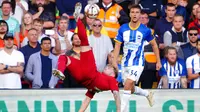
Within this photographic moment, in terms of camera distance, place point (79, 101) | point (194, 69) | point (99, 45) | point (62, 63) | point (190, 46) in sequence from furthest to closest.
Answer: point (190, 46) → point (99, 45) → point (194, 69) → point (79, 101) → point (62, 63)

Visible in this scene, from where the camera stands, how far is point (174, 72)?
1608 centimetres

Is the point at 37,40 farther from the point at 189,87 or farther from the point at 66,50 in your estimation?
the point at 189,87

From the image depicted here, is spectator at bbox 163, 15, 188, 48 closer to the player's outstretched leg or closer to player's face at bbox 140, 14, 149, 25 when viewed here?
player's face at bbox 140, 14, 149, 25

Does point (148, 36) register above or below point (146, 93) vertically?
above

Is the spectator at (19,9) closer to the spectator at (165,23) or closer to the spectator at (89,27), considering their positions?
the spectator at (89,27)

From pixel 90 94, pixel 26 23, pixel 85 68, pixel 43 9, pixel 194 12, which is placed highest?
pixel 43 9

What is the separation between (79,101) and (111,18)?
2716mm

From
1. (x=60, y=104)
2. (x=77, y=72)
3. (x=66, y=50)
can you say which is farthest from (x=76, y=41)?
(x=77, y=72)

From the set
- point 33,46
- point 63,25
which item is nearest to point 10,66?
point 33,46

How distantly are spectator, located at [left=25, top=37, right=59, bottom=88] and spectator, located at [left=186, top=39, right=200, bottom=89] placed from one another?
2662 millimetres

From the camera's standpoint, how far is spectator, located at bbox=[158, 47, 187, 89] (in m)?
16.1

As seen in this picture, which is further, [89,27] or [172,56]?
[89,27]

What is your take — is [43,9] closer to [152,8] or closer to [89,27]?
[89,27]

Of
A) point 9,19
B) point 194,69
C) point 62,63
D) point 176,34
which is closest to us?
point 62,63
